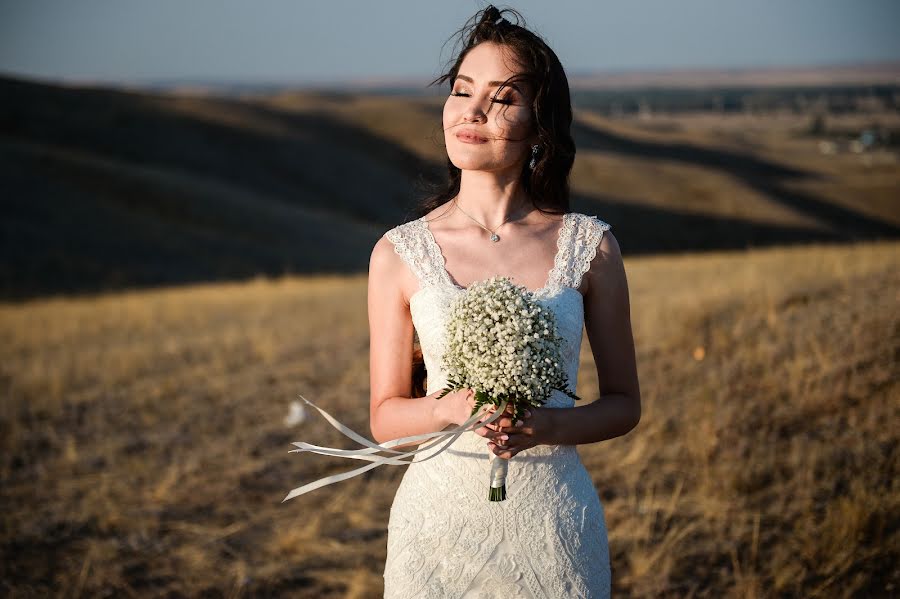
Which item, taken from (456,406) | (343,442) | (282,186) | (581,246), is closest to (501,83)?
(581,246)

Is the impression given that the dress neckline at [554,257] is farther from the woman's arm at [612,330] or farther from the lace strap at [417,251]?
the woman's arm at [612,330]

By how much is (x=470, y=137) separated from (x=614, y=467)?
4.14 metres

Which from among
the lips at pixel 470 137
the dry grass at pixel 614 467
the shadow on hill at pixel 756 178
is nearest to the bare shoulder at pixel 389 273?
the lips at pixel 470 137

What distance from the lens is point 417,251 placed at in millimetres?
2562

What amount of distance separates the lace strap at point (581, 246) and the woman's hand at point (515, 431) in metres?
0.48

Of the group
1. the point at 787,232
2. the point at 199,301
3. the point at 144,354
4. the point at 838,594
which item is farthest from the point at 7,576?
the point at 787,232

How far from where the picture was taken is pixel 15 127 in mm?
46688

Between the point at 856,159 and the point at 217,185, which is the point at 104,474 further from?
the point at 856,159

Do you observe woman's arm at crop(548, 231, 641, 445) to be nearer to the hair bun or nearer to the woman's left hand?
the woman's left hand

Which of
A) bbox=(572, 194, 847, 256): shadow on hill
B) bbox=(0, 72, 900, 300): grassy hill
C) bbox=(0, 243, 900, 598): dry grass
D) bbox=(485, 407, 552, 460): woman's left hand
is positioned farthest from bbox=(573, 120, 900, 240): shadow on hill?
bbox=(485, 407, 552, 460): woman's left hand

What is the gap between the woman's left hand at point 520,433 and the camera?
2137 mm

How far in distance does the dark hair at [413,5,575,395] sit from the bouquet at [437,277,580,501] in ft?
2.07

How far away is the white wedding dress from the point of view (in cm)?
241

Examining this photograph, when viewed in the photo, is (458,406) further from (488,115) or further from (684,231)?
(684,231)
